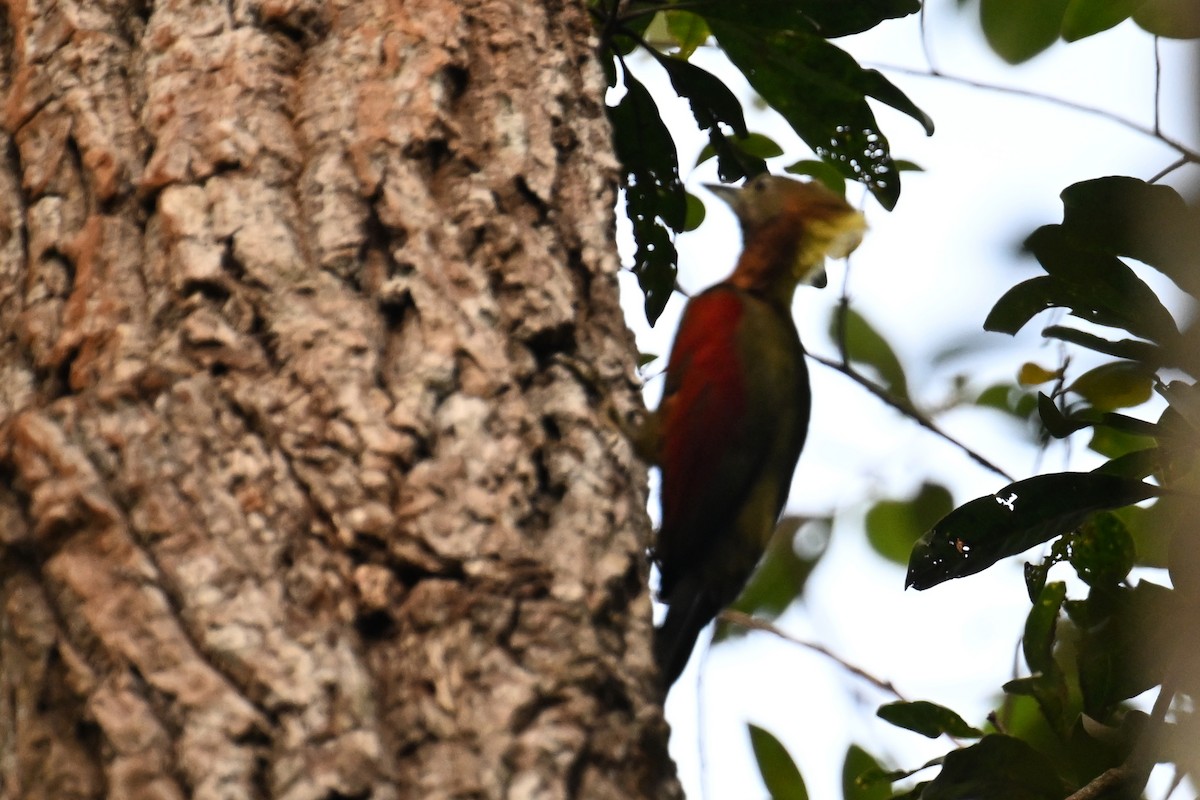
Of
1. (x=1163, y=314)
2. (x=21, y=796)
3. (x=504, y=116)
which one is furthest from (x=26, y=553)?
(x=1163, y=314)

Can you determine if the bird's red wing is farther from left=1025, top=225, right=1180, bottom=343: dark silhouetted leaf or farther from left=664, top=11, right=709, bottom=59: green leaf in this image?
left=664, top=11, right=709, bottom=59: green leaf

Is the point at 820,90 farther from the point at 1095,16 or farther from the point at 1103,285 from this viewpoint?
the point at 1103,285

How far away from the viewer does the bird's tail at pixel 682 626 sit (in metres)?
2.57

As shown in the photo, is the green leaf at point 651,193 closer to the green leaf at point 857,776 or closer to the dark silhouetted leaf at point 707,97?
the dark silhouetted leaf at point 707,97

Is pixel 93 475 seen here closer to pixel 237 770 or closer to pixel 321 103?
pixel 237 770

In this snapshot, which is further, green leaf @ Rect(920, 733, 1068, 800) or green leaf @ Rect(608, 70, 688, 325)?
green leaf @ Rect(608, 70, 688, 325)

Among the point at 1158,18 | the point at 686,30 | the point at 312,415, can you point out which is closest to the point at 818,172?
the point at 686,30

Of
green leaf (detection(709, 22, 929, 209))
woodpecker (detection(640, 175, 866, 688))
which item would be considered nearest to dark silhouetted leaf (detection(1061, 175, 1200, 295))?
green leaf (detection(709, 22, 929, 209))

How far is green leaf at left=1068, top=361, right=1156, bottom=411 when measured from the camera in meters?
3.05

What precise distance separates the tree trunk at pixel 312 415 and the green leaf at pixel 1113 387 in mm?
1435

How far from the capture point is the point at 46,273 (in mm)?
1884

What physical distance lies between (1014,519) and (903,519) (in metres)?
2.00

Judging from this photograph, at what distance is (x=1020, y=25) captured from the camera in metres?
3.14

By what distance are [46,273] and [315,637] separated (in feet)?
2.51
